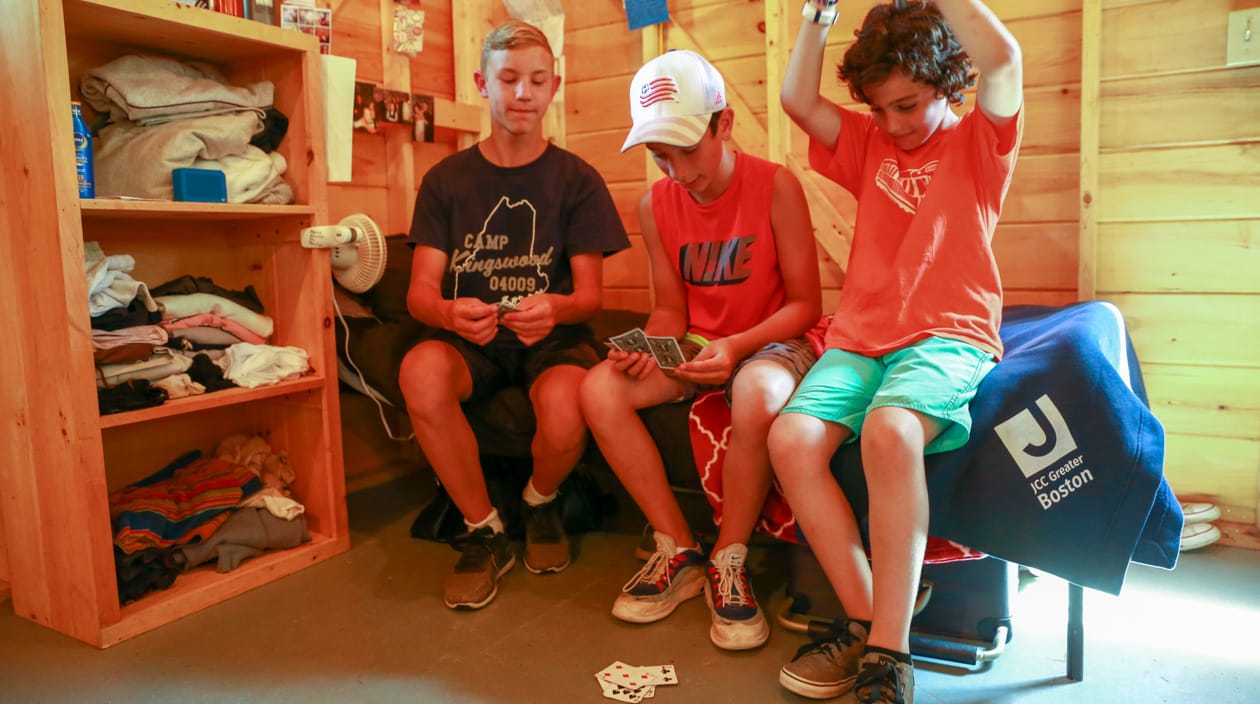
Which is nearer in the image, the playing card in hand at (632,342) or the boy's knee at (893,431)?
the boy's knee at (893,431)

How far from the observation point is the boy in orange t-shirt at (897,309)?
136 centimetres

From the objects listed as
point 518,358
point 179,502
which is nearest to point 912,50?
point 518,358

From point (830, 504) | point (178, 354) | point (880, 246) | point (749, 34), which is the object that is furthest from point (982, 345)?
point (178, 354)

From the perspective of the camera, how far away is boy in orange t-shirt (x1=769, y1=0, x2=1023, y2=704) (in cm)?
136

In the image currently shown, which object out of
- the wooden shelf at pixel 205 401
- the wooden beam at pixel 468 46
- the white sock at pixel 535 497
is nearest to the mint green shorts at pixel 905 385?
the white sock at pixel 535 497

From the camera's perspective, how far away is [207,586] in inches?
72.2

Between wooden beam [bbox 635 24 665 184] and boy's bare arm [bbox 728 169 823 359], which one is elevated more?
wooden beam [bbox 635 24 665 184]

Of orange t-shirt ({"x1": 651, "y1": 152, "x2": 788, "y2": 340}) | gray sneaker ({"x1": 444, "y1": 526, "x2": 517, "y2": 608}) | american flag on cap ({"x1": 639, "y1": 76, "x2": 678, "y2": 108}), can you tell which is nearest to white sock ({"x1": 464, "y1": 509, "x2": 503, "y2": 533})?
gray sneaker ({"x1": 444, "y1": 526, "x2": 517, "y2": 608})

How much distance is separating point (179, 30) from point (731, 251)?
1.24 m

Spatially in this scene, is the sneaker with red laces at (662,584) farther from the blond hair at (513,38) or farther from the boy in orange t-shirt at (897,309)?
the blond hair at (513,38)

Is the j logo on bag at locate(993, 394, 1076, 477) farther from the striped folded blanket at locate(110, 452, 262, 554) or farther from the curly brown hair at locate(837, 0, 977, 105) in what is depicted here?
the striped folded blanket at locate(110, 452, 262, 554)

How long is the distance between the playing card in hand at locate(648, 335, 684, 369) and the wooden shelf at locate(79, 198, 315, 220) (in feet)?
2.93

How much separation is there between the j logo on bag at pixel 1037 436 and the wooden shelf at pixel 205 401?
1490 mm

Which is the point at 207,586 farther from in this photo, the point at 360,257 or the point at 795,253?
the point at 795,253
